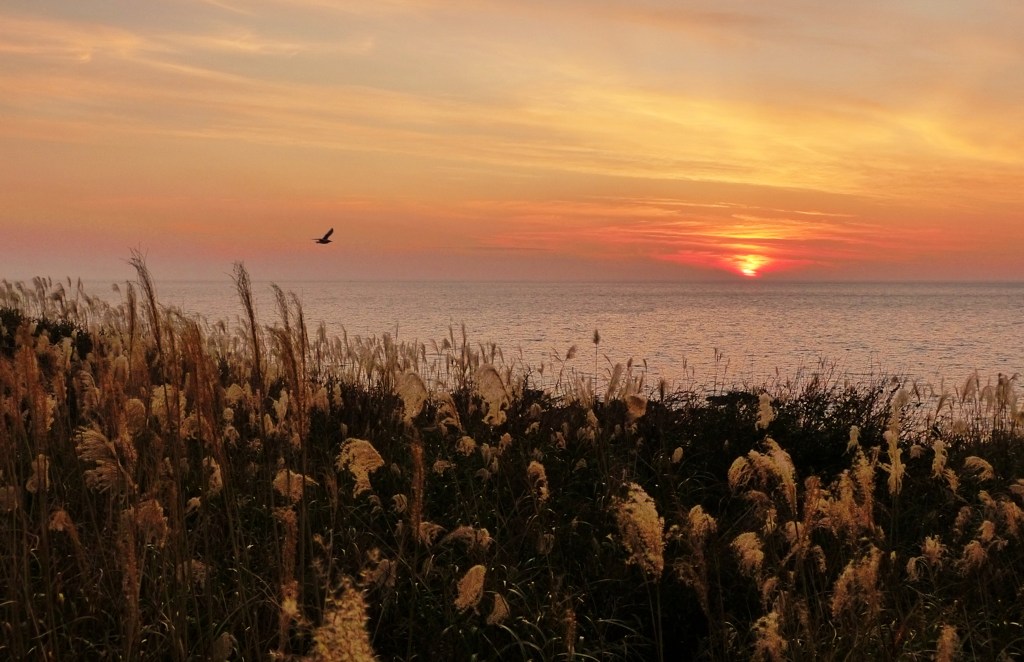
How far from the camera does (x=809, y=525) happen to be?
351 cm

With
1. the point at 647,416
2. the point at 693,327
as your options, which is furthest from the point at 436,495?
the point at 693,327

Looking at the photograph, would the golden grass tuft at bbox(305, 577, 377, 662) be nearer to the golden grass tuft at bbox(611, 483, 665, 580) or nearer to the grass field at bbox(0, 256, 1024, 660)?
the grass field at bbox(0, 256, 1024, 660)

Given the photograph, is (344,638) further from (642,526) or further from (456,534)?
(456,534)

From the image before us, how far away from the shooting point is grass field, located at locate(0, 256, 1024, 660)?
3479mm

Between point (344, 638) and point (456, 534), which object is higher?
point (344, 638)

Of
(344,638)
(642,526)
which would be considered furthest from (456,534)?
(344,638)

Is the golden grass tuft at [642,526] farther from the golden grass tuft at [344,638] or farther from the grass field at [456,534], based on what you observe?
the golden grass tuft at [344,638]

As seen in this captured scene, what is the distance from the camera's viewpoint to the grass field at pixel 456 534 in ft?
11.4

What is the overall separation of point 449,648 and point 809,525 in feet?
5.95

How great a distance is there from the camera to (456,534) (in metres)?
3.98

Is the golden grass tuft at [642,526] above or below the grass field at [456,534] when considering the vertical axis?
above

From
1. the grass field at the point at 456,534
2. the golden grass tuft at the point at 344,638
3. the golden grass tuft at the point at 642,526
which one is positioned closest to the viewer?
the golden grass tuft at the point at 344,638

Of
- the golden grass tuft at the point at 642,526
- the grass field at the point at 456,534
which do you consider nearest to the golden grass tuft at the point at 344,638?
the grass field at the point at 456,534

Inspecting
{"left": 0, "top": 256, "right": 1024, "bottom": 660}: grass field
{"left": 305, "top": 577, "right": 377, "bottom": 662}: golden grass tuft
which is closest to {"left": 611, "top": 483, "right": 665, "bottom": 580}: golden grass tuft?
{"left": 0, "top": 256, "right": 1024, "bottom": 660}: grass field
